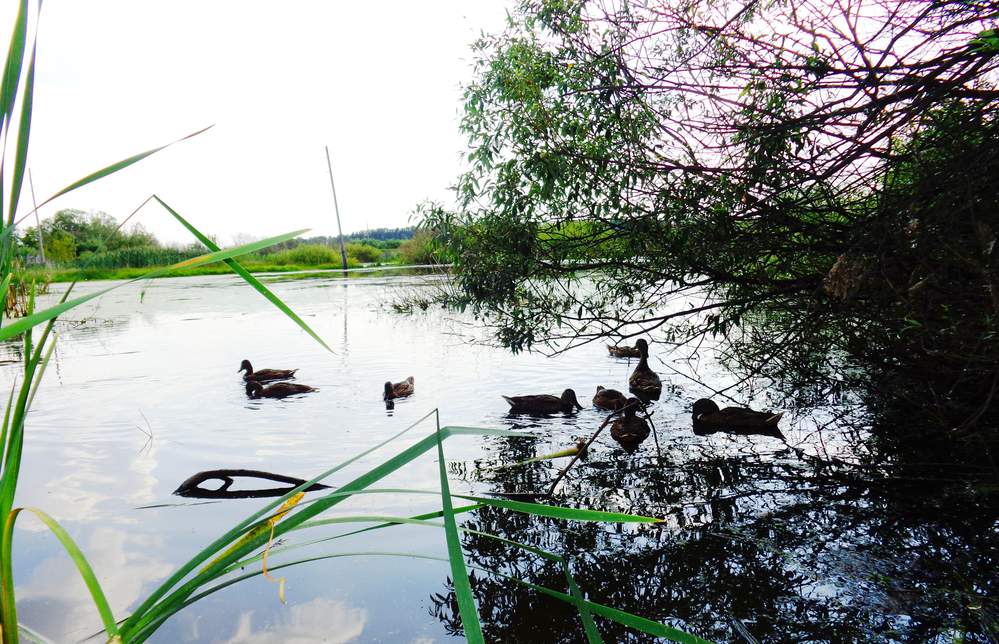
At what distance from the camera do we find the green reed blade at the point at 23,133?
1.33 meters

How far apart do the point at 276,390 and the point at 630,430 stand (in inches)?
190

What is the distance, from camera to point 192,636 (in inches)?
129

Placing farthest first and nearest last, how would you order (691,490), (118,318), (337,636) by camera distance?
(118,318) < (691,490) < (337,636)

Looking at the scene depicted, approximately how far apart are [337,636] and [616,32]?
480 centimetres

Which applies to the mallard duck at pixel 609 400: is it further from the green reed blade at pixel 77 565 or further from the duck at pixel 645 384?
the green reed blade at pixel 77 565

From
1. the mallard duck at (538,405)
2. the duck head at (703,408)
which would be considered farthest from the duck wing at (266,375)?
the duck head at (703,408)

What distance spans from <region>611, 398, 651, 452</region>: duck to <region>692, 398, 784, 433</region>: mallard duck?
598mm

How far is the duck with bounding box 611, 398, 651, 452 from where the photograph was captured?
6.11 meters

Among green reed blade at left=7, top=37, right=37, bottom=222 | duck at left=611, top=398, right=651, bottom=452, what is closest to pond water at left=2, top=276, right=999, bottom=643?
duck at left=611, top=398, right=651, bottom=452

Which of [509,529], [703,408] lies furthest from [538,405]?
[509,529]

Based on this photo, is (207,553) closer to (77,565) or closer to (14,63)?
(77,565)

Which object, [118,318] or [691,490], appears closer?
[691,490]

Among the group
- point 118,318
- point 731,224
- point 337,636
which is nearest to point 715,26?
point 731,224

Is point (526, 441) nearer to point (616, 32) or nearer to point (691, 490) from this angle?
point (691, 490)
